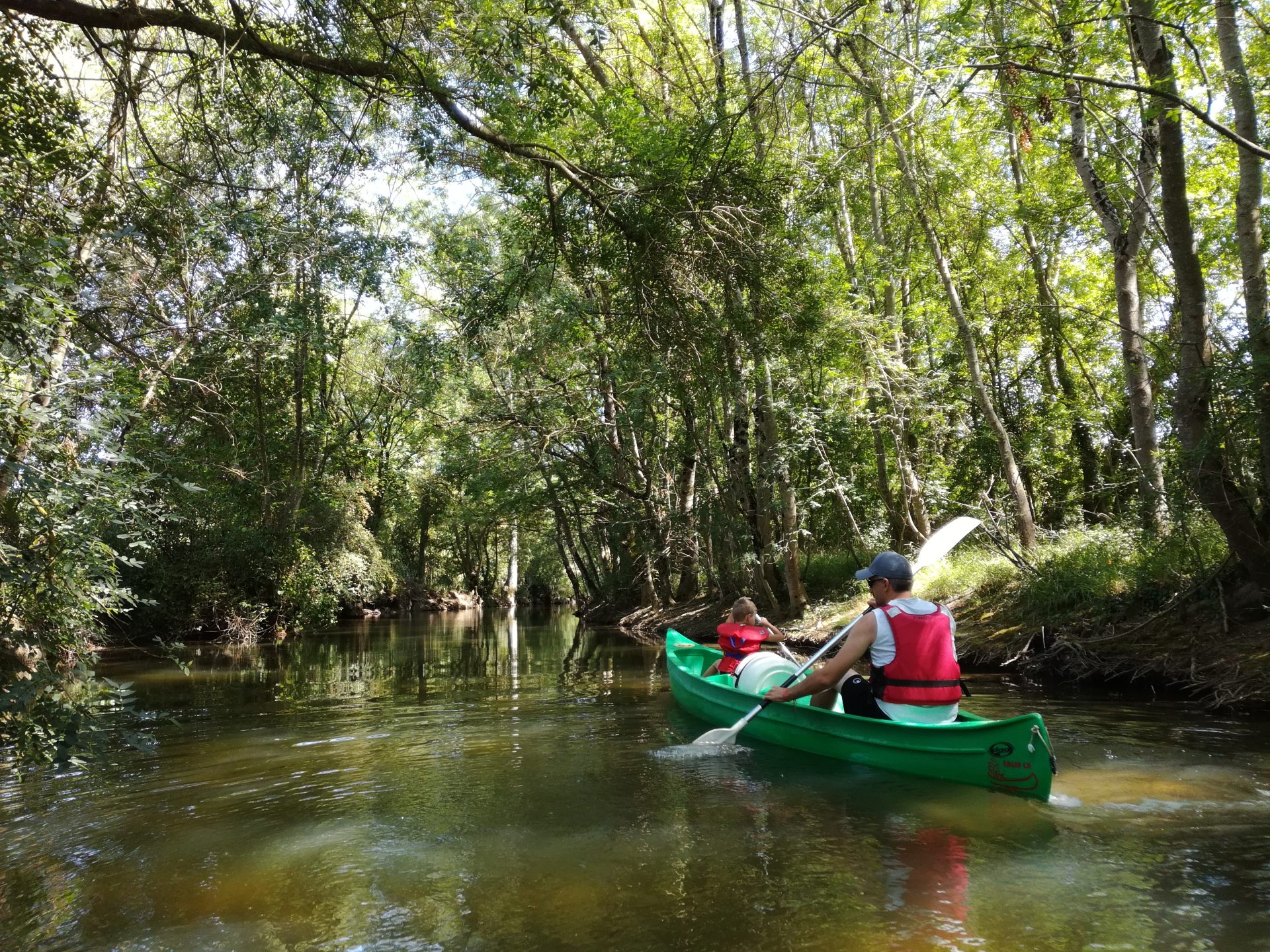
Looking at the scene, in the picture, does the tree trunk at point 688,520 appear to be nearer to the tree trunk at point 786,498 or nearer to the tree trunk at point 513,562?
the tree trunk at point 786,498

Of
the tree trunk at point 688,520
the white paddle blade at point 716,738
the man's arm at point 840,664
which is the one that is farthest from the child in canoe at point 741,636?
the tree trunk at point 688,520

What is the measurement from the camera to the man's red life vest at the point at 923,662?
17.2ft

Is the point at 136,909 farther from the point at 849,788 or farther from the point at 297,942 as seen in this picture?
the point at 849,788

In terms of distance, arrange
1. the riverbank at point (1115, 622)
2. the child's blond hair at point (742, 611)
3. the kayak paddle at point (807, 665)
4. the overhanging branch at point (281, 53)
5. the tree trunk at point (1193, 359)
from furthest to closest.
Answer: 1. the child's blond hair at point (742, 611)
2. the riverbank at point (1115, 622)
3. the tree trunk at point (1193, 359)
4. the kayak paddle at point (807, 665)
5. the overhanging branch at point (281, 53)

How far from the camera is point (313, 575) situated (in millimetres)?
20000

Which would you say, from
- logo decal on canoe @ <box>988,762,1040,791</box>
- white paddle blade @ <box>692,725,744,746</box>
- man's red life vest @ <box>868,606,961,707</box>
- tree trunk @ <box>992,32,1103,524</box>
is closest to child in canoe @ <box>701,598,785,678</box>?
white paddle blade @ <box>692,725,744,746</box>

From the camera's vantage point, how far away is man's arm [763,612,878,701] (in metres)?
5.29

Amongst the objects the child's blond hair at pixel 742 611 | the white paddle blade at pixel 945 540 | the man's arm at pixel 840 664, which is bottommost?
the man's arm at pixel 840 664

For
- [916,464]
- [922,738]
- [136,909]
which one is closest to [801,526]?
[916,464]

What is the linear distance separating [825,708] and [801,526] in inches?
432

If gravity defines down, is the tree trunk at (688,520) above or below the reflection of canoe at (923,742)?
above

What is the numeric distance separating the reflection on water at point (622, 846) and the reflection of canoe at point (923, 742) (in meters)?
0.12

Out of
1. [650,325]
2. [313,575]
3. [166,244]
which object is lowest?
[313,575]

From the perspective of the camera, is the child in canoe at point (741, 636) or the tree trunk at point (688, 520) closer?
the child in canoe at point (741, 636)
